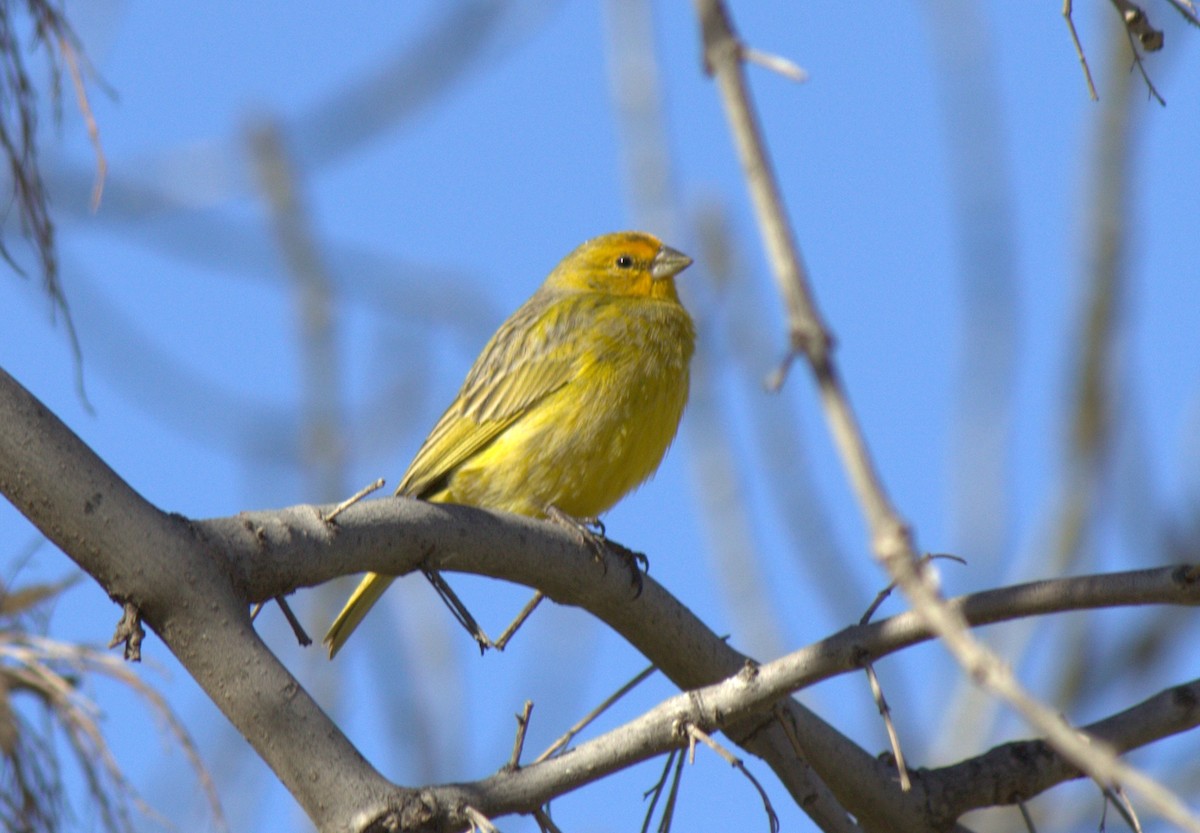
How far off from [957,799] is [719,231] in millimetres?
4742

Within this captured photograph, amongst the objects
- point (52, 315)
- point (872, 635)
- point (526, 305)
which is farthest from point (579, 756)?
point (526, 305)

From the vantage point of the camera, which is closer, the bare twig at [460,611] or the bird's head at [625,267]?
the bare twig at [460,611]

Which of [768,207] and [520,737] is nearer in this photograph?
[768,207]

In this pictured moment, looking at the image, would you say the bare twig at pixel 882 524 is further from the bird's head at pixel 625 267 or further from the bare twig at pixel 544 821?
the bird's head at pixel 625 267

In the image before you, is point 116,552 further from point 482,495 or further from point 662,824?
point 482,495

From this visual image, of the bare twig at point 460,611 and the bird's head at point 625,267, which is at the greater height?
the bird's head at point 625,267

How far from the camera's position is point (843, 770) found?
339cm

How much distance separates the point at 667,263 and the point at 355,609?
266 cm

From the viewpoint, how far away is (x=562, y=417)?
5984 millimetres

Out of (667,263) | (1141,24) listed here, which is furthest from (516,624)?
(667,263)

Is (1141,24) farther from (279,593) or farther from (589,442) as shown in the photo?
(589,442)

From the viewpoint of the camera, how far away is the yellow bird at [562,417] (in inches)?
229

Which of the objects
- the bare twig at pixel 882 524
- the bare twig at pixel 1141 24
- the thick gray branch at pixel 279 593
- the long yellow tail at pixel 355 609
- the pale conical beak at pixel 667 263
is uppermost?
the pale conical beak at pixel 667 263

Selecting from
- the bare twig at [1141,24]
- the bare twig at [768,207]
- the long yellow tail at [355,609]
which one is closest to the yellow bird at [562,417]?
the long yellow tail at [355,609]
